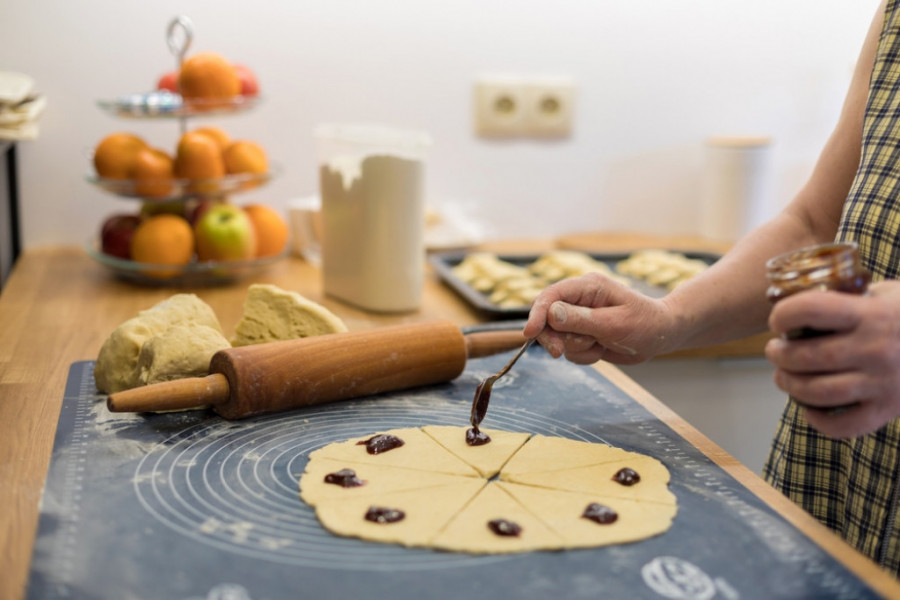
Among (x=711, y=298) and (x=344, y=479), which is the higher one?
(x=711, y=298)

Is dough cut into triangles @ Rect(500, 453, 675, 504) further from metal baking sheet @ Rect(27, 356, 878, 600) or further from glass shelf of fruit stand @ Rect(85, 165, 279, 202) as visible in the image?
glass shelf of fruit stand @ Rect(85, 165, 279, 202)

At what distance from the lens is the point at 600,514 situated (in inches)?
32.0

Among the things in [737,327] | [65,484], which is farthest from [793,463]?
[65,484]

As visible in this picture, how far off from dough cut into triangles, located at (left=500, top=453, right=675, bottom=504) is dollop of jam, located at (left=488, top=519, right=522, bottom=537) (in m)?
0.11

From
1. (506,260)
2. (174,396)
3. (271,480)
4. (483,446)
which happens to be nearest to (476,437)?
(483,446)

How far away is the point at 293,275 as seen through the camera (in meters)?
1.83

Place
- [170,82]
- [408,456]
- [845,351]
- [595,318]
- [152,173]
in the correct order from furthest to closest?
[170,82], [152,173], [595,318], [408,456], [845,351]

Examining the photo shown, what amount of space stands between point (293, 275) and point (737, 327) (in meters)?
0.97

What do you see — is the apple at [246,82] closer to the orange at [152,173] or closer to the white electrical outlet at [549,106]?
the orange at [152,173]

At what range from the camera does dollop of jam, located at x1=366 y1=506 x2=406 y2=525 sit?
0.80 meters

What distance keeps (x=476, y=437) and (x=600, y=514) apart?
217mm

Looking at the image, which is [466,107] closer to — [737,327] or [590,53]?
[590,53]

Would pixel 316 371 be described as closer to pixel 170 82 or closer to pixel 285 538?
pixel 285 538

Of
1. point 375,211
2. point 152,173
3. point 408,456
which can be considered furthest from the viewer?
point 152,173
